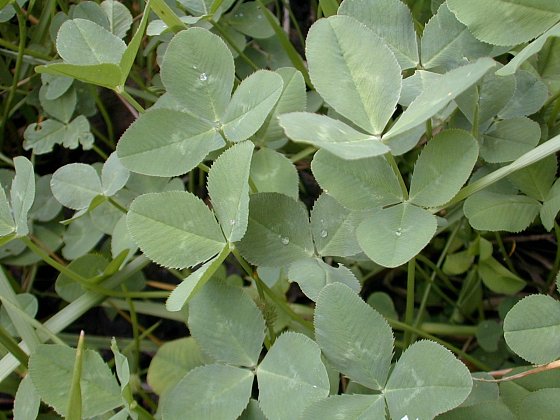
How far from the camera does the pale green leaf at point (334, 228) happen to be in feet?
2.92

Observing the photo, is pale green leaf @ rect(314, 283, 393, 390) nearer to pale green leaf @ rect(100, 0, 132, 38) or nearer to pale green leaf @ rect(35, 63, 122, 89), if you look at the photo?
pale green leaf @ rect(35, 63, 122, 89)

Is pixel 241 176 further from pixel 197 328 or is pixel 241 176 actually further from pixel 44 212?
pixel 44 212

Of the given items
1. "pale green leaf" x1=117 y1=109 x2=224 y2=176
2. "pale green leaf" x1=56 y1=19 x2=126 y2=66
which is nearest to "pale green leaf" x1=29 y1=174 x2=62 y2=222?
"pale green leaf" x1=56 y1=19 x2=126 y2=66

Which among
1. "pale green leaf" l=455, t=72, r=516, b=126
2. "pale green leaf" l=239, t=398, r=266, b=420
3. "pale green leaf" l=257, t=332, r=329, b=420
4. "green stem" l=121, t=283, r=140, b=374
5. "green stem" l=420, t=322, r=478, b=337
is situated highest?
"pale green leaf" l=455, t=72, r=516, b=126

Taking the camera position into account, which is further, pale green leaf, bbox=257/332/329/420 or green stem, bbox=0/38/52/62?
green stem, bbox=0/38/52/62

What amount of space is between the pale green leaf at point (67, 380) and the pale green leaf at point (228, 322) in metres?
0.16


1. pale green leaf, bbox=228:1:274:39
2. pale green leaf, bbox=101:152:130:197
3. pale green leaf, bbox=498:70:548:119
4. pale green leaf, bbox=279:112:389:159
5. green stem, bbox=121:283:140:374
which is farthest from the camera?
pale green leaf, bbox=228:1:274:39

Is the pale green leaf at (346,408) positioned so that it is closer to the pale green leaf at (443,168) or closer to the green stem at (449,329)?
the pale green leaf at (443,168)

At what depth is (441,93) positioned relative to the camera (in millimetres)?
710

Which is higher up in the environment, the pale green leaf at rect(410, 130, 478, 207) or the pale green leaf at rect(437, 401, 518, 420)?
the pale green leaf at rect(410, 130, 478, 207)

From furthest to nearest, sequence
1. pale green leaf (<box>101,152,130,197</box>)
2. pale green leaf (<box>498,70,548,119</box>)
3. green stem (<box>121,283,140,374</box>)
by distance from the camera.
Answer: green stem (<box>121,283,140,374</box>) < pale green leaf (<box>101,152,130,197</box>) < pale green leaf (<box>498,70,548,119</box>)

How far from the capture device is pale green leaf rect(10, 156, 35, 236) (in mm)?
990

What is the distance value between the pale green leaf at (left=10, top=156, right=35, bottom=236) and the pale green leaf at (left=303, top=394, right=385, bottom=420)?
1.65 feet

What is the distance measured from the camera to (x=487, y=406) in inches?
32.4
